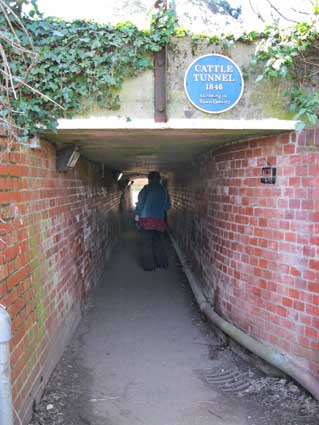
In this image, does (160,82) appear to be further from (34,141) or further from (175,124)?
(34,141)

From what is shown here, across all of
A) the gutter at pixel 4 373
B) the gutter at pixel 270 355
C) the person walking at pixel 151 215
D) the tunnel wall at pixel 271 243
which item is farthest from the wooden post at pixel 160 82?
the person walking at pixel 151 215

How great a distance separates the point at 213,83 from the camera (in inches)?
134

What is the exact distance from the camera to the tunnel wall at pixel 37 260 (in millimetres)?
2695

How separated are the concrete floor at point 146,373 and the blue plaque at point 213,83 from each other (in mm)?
2747

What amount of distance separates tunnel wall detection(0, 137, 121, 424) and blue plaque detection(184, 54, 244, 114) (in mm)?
1585

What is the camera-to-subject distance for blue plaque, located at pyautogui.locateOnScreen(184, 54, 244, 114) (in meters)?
3.40

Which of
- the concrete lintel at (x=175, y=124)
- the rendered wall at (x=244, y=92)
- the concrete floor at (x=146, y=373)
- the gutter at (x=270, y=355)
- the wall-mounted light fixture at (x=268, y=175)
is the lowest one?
the concrete floor at (x=146, y=373)

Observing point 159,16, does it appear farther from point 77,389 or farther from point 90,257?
point 90,257

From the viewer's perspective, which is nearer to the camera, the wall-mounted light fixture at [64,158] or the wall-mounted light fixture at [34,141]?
the wall-mounted light fixture at [34,141]

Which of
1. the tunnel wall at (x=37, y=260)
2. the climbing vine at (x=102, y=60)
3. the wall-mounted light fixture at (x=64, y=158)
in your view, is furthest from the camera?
the wall-mounted light fixture at (x=64, y=158)

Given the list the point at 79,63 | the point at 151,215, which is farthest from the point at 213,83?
the point at 151,215

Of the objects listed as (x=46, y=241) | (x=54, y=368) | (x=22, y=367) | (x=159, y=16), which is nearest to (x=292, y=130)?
(x=159, y=16)

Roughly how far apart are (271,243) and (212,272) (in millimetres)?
1685

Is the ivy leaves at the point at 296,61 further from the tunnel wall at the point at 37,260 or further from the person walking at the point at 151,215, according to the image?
the person walking at the point at 151,215
